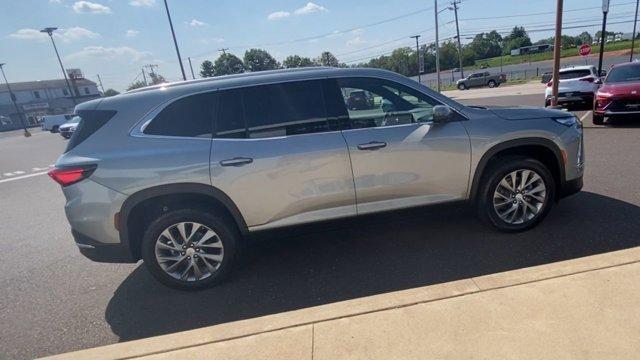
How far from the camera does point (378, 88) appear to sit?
12.4 ft

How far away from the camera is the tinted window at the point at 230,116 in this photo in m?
3.47

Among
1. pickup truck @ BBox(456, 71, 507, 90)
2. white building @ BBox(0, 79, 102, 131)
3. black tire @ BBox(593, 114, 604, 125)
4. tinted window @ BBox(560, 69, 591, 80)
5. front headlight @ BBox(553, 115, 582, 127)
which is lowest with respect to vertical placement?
pickup truck @ BBox(456, 71, 507, 90)

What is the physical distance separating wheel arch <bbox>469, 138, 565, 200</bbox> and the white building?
83893 millimetres

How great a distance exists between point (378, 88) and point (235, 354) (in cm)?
258

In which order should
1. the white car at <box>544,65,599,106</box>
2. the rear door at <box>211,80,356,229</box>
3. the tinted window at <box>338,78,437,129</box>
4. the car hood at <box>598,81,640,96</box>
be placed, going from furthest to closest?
the white car at <box>544,65,599,106</box> < the car hood at <box>598,81,640,96</box> < the tinted window at <box>338,78,437,129</box> < the rear door at <box>211,80,356,229</box>

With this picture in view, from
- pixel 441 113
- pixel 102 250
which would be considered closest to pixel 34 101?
pixel 102 250

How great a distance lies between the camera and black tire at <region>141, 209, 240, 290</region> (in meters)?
3.45

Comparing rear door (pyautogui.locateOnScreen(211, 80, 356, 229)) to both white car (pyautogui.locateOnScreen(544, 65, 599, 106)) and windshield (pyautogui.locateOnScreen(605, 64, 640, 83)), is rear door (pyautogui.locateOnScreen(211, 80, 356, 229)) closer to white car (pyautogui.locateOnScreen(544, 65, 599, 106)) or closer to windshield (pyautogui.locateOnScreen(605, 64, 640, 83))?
windshield (pyautogui.locateOnScreen(605, 64, 640, 83))

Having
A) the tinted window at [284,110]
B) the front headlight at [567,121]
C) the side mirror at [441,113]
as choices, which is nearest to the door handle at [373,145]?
the tinted window at [284,110]

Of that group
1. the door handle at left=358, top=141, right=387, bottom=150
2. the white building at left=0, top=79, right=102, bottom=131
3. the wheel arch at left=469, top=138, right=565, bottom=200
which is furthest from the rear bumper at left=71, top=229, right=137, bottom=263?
the white building at left=0, top=79, right=102, bottom=131

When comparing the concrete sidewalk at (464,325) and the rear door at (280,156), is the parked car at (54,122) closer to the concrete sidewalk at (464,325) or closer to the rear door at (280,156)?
the rear door at (280,156)

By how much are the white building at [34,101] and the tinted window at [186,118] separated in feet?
271

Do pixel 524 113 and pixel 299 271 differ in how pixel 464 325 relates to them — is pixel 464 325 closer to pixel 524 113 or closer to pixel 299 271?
pixel 299 271

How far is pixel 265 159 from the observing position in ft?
11.2
